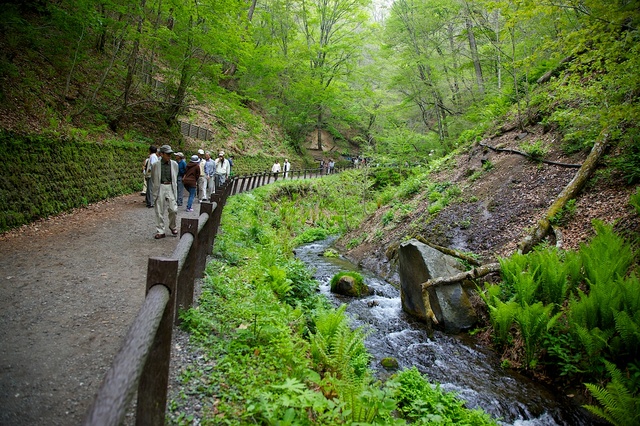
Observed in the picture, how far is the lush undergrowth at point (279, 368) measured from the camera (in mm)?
2949

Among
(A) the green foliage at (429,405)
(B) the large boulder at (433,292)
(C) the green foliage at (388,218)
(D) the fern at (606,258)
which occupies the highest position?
(D) the fern at (606,258)

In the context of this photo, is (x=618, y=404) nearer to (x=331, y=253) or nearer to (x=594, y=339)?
(x=594, y=339)

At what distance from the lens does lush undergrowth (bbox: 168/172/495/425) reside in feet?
9.68

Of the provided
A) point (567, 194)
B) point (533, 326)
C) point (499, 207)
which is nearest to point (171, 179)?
point (533, 326)

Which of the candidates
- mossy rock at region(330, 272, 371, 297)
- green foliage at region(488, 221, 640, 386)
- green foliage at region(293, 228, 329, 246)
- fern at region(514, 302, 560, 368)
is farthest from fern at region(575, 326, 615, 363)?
green foliage at region(293, 228, 329, 246)

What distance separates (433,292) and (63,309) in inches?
252

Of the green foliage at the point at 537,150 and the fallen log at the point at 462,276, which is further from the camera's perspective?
the green foliage at the point at 537,150

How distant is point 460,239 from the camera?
32.2 feet

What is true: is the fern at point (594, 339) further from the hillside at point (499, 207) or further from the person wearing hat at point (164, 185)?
the person wearing hat at point (164, 185)

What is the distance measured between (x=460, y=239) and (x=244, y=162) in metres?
19.3

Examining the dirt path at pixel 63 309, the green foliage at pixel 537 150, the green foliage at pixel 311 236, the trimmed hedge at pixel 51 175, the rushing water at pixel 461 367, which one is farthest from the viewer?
the green foliage at pixel 311 236

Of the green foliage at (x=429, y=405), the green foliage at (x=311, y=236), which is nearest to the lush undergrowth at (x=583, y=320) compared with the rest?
the green foliage at (x=429, y=405)

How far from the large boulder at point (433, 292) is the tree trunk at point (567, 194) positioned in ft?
Result: 5.69

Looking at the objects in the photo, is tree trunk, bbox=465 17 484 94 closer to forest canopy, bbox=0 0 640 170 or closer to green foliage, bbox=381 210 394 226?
forest canopy, bbox=0 0 640 170
